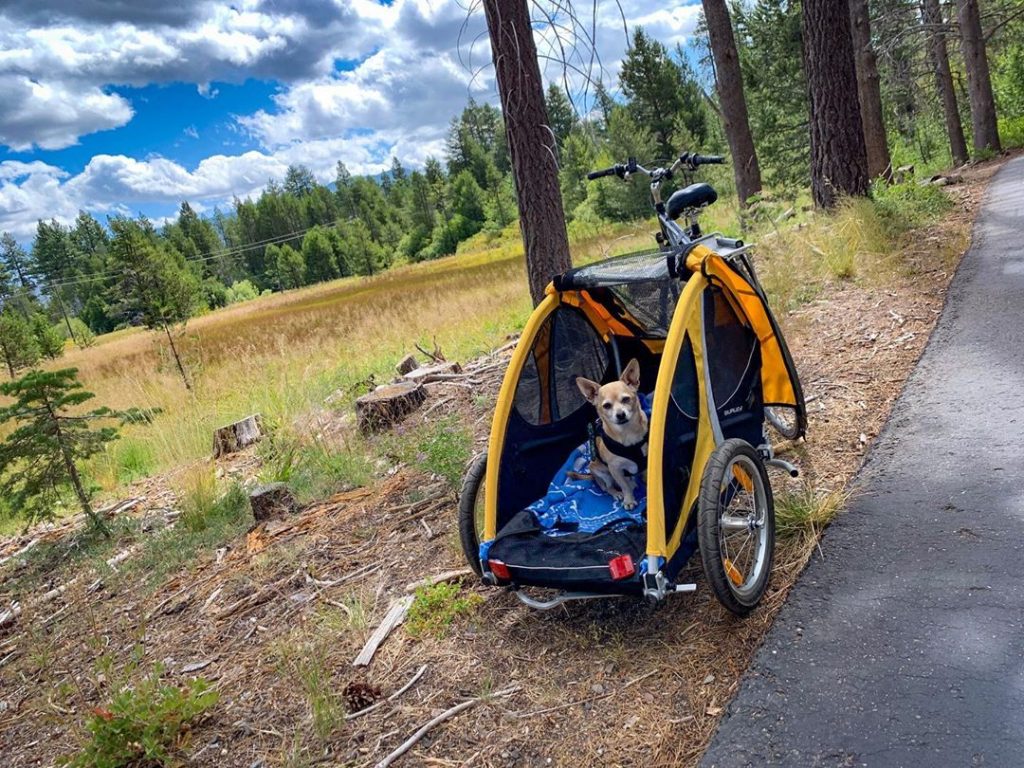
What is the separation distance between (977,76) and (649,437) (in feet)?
69.8

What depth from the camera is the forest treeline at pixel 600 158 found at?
13234 millimetres

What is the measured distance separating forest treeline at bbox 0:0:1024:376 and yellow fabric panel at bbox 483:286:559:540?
153 centimetres

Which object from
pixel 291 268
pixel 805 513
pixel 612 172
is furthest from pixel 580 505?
pixel 291 268

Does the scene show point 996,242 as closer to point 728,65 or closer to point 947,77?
point 728,65

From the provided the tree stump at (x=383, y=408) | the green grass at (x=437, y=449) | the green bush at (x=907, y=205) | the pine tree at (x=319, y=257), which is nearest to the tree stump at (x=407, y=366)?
the tree stump at (x=383, y=408)

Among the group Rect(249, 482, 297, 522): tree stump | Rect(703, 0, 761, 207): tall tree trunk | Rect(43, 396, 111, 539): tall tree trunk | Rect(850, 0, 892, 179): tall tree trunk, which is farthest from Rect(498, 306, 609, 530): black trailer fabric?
Rect(850, 0, 892, 179): tall tree trunk

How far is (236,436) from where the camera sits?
777 centimetres

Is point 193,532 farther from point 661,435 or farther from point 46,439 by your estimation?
point 661,435

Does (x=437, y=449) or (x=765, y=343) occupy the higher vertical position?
(x=765, y=343)

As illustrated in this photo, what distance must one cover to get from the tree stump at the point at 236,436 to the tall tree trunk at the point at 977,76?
19471 mm

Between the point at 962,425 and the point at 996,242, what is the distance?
16.2ft

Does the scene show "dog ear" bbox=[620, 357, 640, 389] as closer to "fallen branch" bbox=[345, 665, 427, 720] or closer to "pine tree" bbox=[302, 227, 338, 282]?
"fallen branch" bbox=[345, 665, 427, 720]

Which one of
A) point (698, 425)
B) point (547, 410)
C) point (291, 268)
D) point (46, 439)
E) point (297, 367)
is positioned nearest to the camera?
point (698, 425)

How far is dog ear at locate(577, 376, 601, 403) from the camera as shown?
3482 mm
